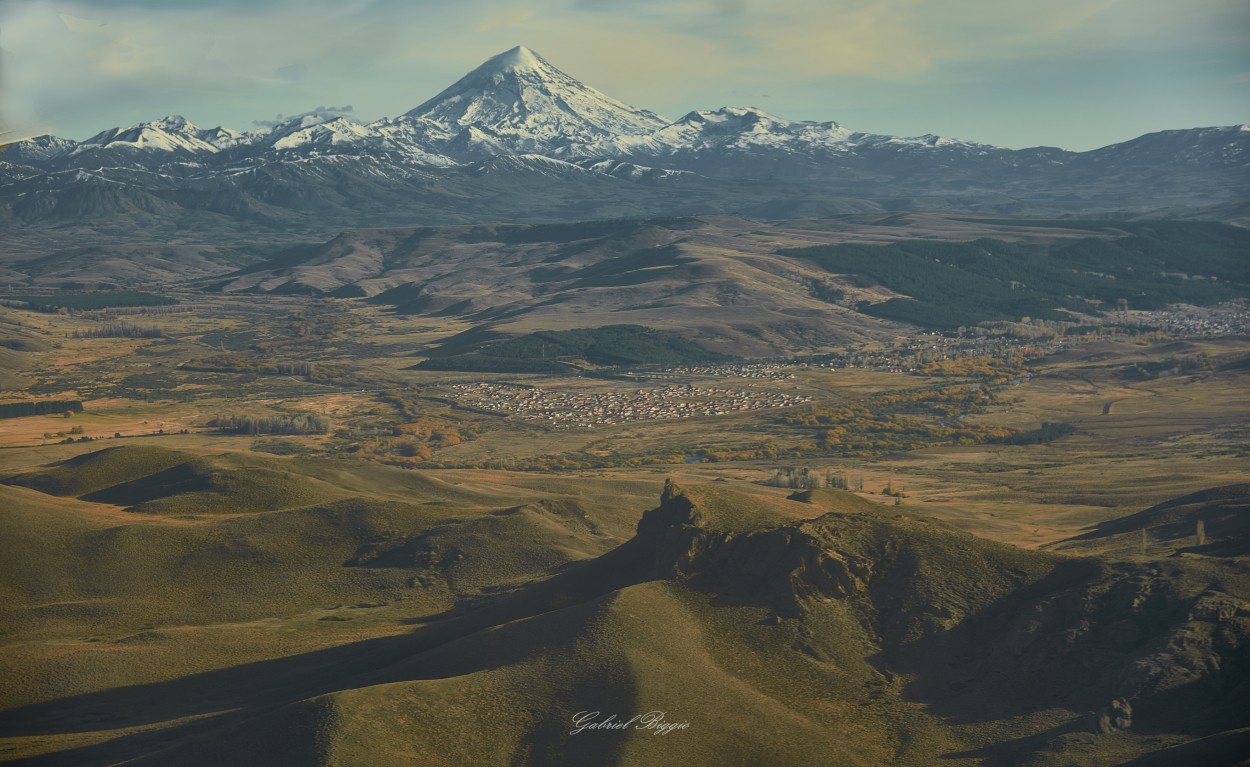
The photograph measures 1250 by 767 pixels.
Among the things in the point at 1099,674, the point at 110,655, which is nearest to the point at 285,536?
the point at 110,655

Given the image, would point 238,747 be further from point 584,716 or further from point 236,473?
point 236,473

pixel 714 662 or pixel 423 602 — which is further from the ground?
pixel 714 662

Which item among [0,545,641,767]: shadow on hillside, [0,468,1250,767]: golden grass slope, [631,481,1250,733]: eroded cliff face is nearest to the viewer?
[0,468,1250,767]: golden grass slope

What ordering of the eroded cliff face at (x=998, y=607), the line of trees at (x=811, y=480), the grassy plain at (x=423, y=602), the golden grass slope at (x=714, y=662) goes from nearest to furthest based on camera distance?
1. the golden grass slope at (x=714, y=662)
2. the grassy plain at (x=423, y=602)
3. the eroded cliff face at (x=998, y=607)
4. the line of trees at (x=811, y=480)

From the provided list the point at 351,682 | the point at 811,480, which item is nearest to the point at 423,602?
the point at 351,682

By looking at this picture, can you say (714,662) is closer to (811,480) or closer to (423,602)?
(423,602)

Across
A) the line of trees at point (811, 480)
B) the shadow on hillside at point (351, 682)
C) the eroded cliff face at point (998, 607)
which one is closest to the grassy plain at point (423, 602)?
the shadow on hillside at point (351, 682)

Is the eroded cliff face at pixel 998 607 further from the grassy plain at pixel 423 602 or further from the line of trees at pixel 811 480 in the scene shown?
the line of trees at pixel 811 480

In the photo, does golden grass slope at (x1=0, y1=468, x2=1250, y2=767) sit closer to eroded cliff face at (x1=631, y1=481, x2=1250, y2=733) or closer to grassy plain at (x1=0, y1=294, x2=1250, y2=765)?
eroded cliff face at (x1=631, y1=481, x2=1250, y2=733)

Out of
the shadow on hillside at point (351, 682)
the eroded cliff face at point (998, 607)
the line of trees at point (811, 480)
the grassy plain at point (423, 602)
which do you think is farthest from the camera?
the line of trees at point (811, 480)

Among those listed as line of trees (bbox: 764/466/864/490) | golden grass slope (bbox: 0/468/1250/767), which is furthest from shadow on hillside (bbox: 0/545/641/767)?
line of trees (bbox: 764/466/864/490)

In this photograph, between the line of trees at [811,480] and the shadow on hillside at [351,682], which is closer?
the shadow on hillside at [351,682]
